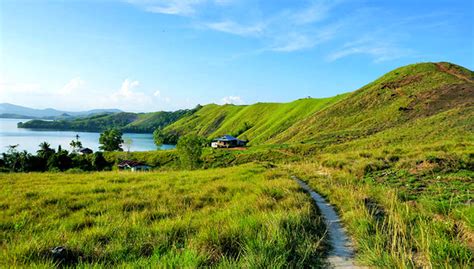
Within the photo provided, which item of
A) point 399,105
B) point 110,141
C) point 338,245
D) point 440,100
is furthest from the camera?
point 110,141

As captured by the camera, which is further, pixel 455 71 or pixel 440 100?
pixel 455 71

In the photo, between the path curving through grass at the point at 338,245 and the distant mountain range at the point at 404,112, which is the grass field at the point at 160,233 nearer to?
the path curving through grass at the point at 338,245

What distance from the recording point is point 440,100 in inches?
2244

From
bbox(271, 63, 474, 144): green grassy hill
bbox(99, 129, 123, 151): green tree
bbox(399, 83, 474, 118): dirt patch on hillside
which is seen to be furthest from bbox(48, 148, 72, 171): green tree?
bbox(399, 83, 474, 118): dirt patch on hillside

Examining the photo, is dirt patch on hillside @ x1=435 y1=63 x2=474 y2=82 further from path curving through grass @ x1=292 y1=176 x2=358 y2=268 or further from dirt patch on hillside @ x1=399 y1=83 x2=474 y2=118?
path curving through grass @ x1=292 y1=176 x2=358 y2=268

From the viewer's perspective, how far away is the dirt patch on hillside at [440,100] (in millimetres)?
52625

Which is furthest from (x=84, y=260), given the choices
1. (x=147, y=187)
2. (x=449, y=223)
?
(x=147, y=187)

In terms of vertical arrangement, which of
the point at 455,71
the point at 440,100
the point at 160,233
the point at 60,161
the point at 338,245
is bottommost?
the point at 60,161

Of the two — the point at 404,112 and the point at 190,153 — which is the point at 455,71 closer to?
the point at 404,112

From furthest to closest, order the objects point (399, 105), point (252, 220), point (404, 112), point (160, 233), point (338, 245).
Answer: point (399, 105), point (404, 112), point (252, 220), point (160, 233), point (338, 245)

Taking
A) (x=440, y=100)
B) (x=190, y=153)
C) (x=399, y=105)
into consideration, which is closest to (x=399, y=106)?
(x=399, y=105)

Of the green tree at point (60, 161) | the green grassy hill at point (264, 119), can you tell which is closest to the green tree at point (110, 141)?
the green tree at point (60, 161)

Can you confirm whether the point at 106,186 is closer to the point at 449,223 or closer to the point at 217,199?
the point at 217,199

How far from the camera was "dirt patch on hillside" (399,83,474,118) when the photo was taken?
52.6m
